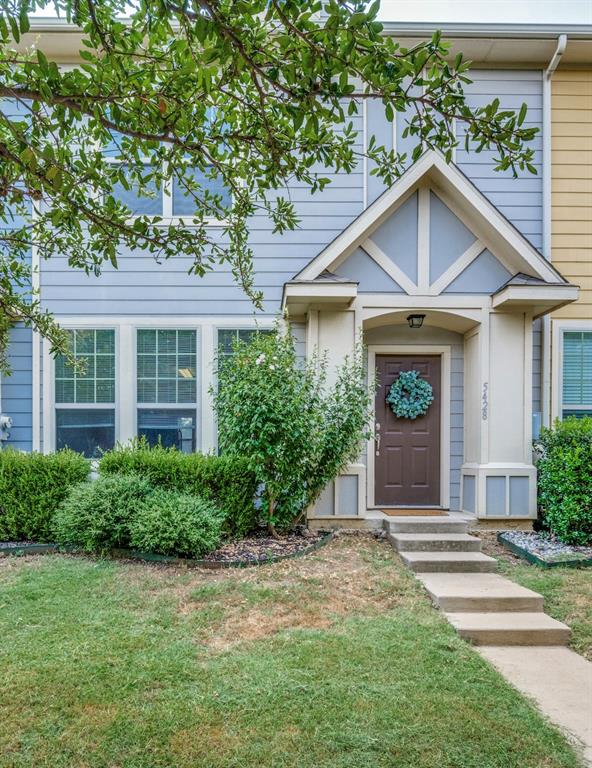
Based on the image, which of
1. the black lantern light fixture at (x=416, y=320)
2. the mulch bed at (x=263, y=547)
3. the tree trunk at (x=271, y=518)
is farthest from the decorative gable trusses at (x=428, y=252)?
the mulch bed at (x=263, y=547)

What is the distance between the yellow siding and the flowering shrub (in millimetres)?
3473

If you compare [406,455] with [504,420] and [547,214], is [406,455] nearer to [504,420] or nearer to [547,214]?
[504,420]

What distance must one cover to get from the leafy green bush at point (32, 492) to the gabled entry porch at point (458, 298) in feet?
9.24

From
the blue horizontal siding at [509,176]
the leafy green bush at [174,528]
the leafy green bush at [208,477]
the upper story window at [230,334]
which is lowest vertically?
the leafy green bush at [174,528]

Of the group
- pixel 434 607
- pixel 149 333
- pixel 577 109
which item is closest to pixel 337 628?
pixel 434 607

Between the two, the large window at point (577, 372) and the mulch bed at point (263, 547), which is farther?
the large window at point (577, 372)

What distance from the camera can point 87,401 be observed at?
6914 mm

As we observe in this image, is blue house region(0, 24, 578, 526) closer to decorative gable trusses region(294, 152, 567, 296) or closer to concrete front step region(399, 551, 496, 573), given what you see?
decorative gable trusses region(294, 152, 567, 296)

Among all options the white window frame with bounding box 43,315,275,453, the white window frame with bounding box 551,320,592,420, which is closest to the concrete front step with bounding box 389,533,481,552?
the white window frame with bounding box 551,320,592,420

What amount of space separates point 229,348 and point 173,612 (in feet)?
12.4

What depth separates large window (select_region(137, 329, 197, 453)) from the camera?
6.95 meters

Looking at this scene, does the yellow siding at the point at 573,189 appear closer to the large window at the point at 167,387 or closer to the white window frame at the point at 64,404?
the large window at the point at 167,387

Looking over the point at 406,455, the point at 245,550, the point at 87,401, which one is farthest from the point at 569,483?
the point at 87,401

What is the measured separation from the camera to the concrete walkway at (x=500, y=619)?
9.47ft
